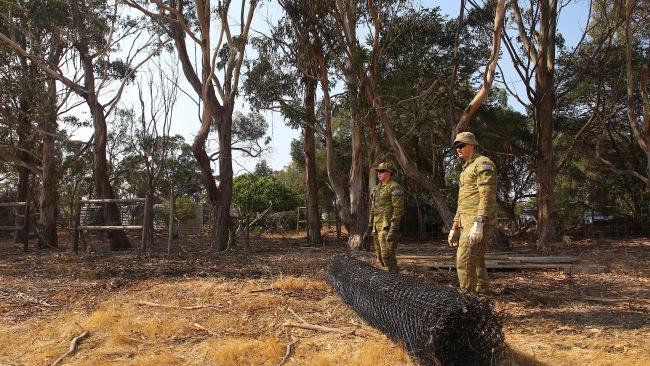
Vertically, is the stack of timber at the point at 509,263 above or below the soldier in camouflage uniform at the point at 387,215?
below

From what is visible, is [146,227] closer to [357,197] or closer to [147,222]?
[147,222]

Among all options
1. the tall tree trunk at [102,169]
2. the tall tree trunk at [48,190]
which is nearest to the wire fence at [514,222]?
the tall tree trunk at [48,190]

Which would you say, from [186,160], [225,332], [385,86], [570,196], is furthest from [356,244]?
[186,160]

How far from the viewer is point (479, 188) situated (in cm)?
545

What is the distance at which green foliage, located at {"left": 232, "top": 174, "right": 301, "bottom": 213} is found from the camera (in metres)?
27.8

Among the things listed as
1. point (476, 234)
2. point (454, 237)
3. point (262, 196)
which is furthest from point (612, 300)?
point (262, 196)

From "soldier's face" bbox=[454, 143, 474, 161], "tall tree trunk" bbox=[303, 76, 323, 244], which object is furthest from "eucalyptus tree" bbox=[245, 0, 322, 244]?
"soldier's face" bbox=[454, 143, 474, 161]

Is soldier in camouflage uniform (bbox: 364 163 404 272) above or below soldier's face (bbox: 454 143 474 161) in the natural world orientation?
below

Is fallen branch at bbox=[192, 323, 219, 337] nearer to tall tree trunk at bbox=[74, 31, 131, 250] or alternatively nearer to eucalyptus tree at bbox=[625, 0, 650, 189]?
tall tree trunk at bbox=[74, 31, 131, 250]

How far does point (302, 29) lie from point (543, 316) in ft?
37.9

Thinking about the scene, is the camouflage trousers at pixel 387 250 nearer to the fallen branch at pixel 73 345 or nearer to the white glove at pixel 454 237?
the white glove at pixel 454 237

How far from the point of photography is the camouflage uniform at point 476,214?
5.37m

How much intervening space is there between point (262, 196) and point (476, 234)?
2322 centimetres

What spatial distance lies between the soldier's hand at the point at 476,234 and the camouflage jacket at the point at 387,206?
2.12 meters
